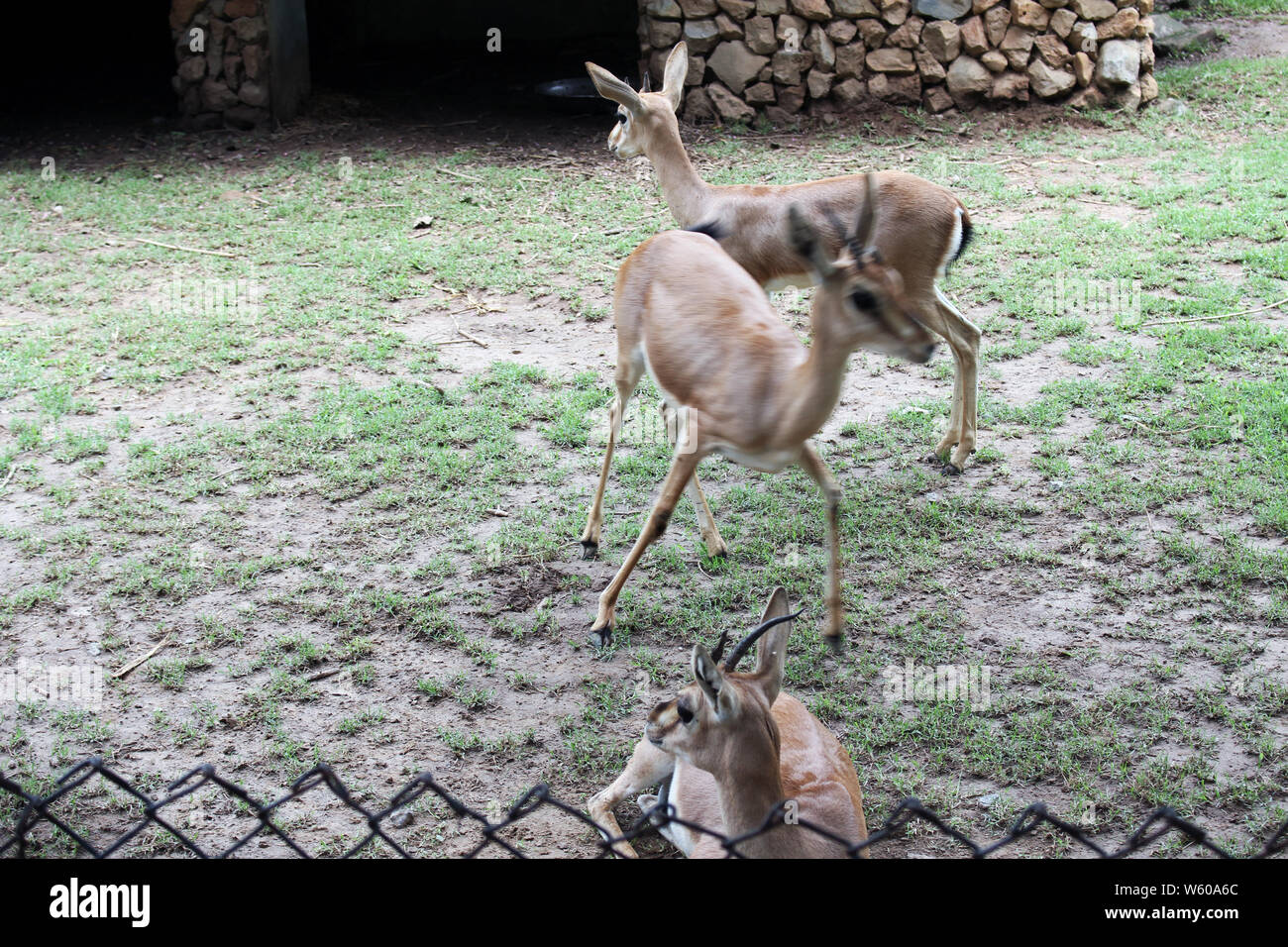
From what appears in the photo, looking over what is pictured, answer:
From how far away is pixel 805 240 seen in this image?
3.20 meters

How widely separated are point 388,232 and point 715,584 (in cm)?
481

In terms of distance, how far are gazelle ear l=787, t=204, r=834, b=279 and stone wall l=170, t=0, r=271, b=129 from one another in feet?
28.1

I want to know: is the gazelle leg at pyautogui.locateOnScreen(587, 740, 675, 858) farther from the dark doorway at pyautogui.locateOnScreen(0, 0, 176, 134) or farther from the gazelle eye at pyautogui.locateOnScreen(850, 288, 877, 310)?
the dark doorway at pyautogui.locateOnScreen(0, 0, 176, 134)

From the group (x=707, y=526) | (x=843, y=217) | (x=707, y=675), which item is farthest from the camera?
(x=843, y=217)

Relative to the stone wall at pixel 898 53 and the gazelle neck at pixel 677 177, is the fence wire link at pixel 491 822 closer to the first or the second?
the gazelle neck at pixel 677 177

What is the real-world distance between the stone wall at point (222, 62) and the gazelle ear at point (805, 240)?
8.57m

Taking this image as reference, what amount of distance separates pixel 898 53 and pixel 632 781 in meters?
8.51

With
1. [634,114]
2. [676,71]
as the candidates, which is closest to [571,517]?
[634,114]

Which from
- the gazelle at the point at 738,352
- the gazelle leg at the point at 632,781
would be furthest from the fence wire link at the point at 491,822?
the gazelle at the point at 738,352

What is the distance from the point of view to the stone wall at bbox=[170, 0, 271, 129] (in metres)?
10.1

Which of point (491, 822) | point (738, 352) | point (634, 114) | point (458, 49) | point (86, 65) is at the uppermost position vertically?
point (458, 49)

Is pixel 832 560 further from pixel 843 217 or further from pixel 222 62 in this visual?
pixel 222 62

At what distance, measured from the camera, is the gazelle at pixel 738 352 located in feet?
11.0

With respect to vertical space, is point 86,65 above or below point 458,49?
below
